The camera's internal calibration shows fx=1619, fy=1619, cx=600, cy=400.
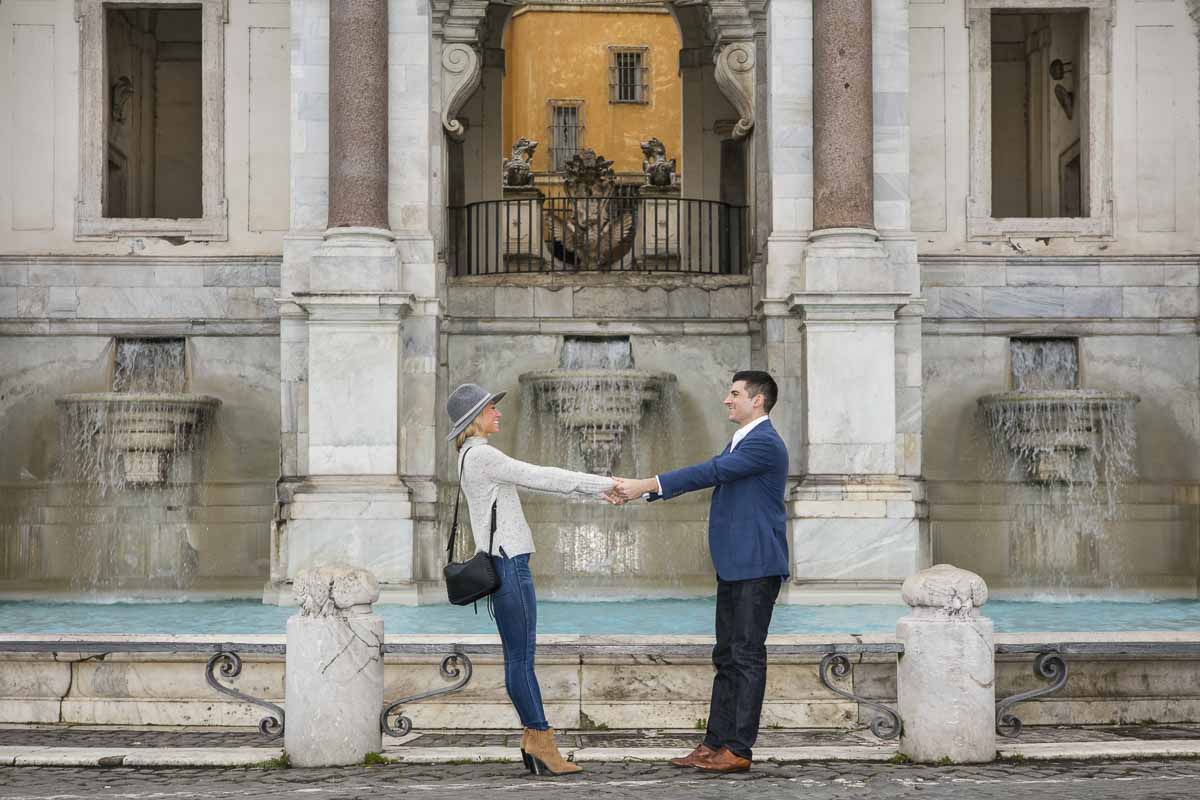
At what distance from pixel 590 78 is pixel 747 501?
36705 millimetres

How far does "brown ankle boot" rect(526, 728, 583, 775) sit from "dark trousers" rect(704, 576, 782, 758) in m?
0.74

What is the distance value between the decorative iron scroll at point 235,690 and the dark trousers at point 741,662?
226cm

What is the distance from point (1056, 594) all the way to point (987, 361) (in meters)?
2.72

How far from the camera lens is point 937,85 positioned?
18469mm

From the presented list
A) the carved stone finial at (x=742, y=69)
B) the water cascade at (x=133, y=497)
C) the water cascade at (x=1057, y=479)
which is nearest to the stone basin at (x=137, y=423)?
the water cascade at (x=133, y=497)

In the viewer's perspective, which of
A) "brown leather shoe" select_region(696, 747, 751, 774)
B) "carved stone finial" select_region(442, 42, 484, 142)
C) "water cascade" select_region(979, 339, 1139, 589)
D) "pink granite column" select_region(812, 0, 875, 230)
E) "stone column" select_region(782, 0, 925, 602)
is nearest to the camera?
"brown leather shoe" select_region(696, 747, 751, 774)

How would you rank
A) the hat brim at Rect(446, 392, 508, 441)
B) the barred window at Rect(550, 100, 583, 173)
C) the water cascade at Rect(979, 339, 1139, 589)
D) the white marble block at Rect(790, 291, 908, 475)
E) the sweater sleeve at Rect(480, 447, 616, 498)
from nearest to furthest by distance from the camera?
the sweater sleeve at Rect(480, 447, 616, 498)
the hat brim at Rect(446, 392, 508, 441)
the white marble block at Rect(790, 291, 908, 475)
the water cascade at Rect(979, 339, 1139, 589)
the barred window at Rect(550, 100, 583, 173)

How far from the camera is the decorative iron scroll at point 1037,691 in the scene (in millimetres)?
8336

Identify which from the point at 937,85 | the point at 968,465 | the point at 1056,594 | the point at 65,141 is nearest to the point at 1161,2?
the point at 937,85

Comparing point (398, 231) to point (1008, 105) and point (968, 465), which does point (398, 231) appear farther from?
point (1008, 105)

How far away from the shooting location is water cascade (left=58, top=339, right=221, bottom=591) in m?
17.2

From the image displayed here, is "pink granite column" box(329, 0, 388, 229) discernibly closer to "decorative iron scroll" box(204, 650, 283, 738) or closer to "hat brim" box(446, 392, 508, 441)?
"decorative iron scroll" box(204, 650, 283, 738)

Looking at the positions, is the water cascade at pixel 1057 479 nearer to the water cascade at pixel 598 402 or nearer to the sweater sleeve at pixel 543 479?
the water cascade at pixel 598 402

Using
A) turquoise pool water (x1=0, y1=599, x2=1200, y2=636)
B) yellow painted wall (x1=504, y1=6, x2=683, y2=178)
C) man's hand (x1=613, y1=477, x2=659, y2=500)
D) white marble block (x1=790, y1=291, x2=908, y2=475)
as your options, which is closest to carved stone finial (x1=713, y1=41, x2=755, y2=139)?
white marble block (x1=790, y1=291, x2=908, y2=475)
